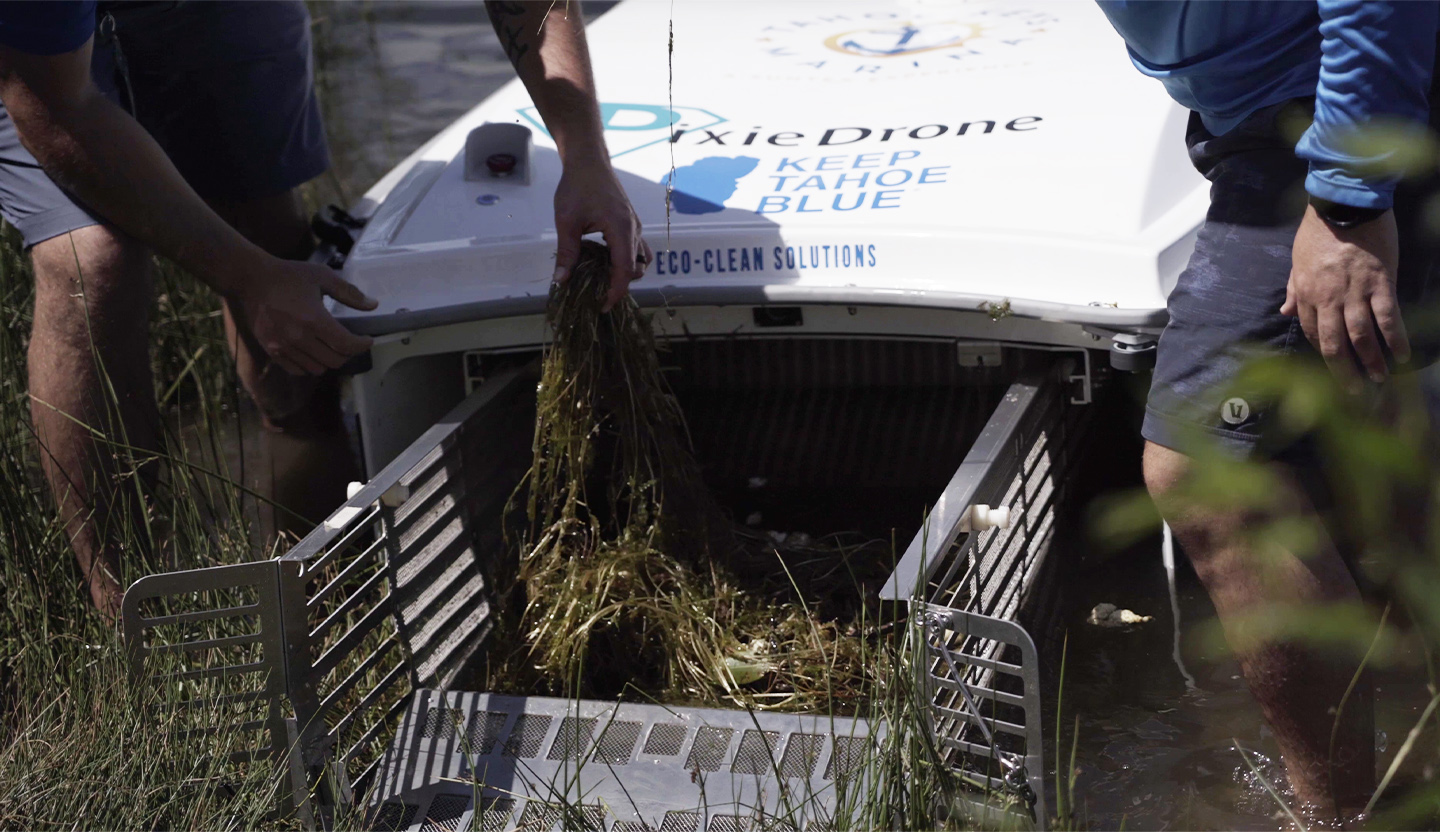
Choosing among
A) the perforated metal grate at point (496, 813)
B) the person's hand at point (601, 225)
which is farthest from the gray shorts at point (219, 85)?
the perforated metal grate at point (496, 813)

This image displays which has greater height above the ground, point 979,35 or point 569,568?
point 979,35

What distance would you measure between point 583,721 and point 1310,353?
3.84 ft

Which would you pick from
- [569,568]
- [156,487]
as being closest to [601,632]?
[569,568]

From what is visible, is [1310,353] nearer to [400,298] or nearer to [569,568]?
[569,568]

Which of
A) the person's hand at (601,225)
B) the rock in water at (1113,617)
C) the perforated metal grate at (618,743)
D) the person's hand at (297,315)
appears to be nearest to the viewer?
the perforated metal grate at (618,743)

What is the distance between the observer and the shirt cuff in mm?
1612

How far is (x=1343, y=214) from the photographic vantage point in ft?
5.42

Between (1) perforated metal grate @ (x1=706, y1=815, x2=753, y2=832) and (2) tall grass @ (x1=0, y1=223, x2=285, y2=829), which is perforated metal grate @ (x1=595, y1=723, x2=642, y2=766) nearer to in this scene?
(1) perforated metal grate @ (x1=706, y1=815, x2=753, y2=832)

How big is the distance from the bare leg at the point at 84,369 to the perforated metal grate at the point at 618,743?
0.99 meters

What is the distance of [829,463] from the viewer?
119 inches

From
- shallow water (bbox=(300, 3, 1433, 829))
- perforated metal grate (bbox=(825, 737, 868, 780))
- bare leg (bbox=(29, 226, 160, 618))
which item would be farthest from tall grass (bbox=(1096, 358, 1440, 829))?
bare leg (bbox=(29, 226, 160, 618))

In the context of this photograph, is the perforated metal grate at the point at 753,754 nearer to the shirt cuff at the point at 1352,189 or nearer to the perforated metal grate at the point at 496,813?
the perforated metal grate at the point at 496,813

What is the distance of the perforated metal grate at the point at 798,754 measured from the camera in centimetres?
205

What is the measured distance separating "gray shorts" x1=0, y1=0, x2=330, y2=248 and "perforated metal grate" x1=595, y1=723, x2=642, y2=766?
5.19ft
